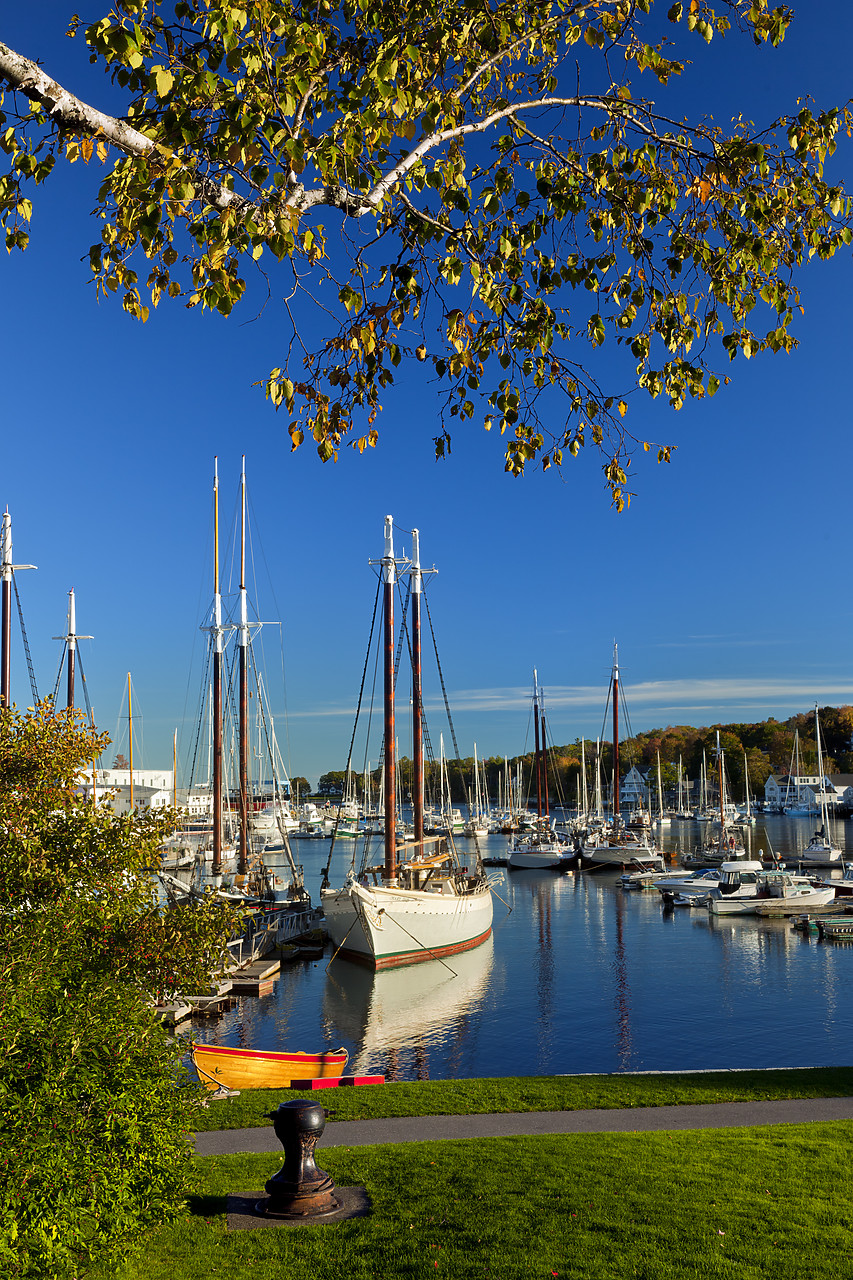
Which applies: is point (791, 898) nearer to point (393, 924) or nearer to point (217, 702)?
point (393, 924)

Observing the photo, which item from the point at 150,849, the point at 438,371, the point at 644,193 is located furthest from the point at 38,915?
the point at 644,193

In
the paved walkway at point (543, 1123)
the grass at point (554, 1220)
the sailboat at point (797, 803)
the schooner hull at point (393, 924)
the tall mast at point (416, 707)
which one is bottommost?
the sailboat at point (797, 803)

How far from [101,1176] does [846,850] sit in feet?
319

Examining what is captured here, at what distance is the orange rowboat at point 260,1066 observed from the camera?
1869cm

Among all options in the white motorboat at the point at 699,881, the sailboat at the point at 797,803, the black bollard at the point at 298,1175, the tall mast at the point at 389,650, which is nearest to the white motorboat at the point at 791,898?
the white motorboat at the point at 699,881

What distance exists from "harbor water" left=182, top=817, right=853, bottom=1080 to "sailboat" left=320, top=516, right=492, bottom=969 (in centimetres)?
92

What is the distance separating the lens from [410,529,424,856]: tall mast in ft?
147

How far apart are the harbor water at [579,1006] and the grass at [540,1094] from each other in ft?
19.7

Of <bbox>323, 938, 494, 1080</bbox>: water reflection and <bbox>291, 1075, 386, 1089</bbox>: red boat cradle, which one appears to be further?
<bbox>323, 938, 494, 1080</bbox>: water reflection

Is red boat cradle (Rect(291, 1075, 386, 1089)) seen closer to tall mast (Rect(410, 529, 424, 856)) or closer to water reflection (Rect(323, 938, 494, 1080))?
water reflection (Rect(323, 938, 494, 1080))

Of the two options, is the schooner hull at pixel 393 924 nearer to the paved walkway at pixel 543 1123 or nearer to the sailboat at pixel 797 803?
the paved walkway at pixel 543 1123

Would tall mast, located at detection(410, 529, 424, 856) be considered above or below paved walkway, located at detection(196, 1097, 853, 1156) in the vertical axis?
above

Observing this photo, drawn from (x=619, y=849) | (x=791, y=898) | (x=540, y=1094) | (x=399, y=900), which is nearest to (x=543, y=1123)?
(x=540, y=1094)

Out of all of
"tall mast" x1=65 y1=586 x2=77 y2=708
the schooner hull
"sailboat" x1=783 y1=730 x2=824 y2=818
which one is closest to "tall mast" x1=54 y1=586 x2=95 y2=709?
"tall mast" x1=65 y1=586 x2=77 y2=708
